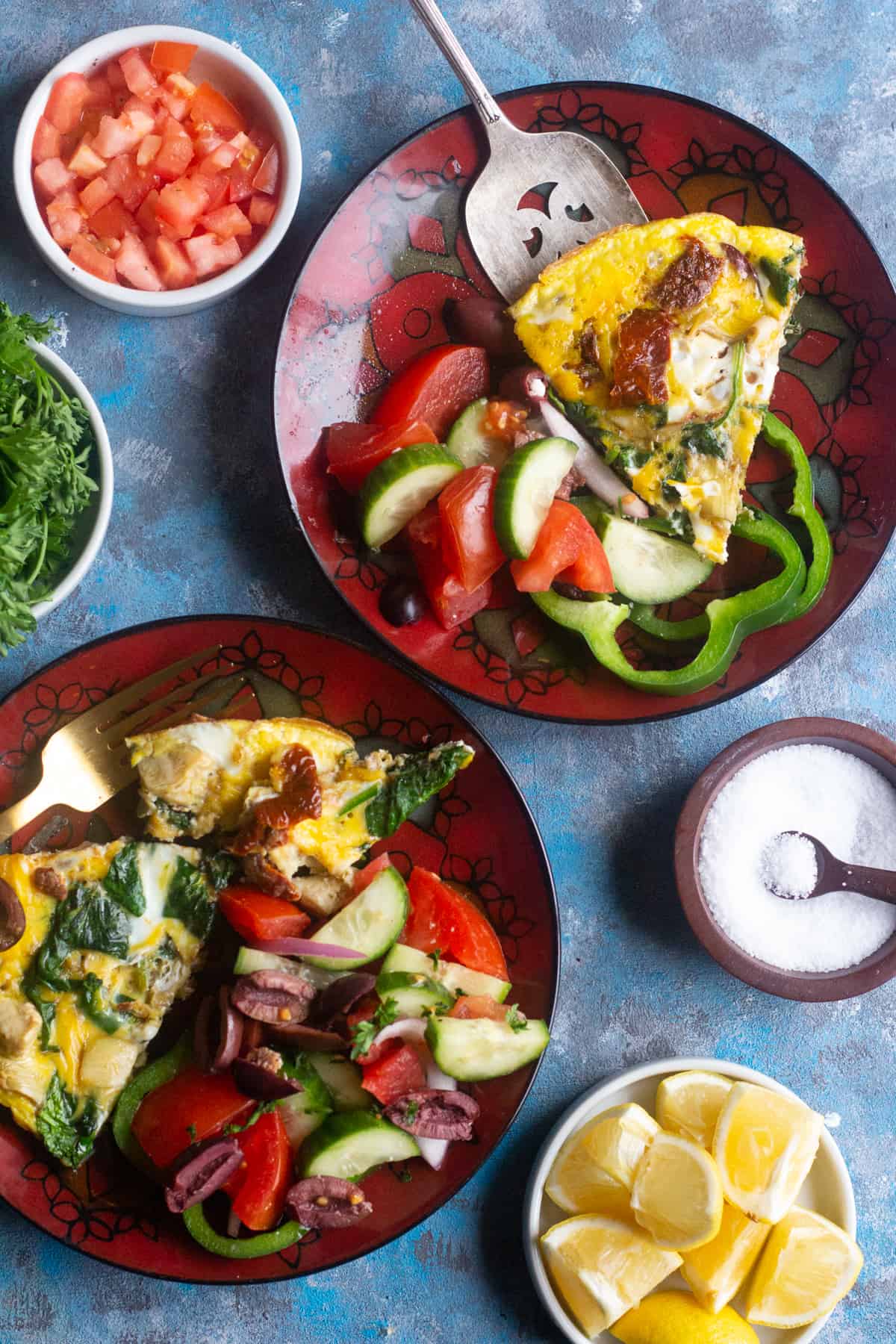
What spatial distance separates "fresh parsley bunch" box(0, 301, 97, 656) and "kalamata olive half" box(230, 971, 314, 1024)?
1.11 m

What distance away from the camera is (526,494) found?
3.32 m

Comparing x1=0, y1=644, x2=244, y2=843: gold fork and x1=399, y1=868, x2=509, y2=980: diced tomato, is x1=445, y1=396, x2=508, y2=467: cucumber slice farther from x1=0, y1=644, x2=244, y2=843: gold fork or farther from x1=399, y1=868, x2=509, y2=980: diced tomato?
x1=399, y1=868, x2=509, y2=980: diced tomato

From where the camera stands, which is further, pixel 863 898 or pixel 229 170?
pixel 863 898

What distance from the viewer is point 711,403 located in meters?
3.47

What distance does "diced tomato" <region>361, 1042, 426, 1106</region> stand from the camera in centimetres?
320

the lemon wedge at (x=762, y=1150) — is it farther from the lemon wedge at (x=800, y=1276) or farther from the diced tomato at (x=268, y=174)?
the diced tomato at (x=268, y=174)

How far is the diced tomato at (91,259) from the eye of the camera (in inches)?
130

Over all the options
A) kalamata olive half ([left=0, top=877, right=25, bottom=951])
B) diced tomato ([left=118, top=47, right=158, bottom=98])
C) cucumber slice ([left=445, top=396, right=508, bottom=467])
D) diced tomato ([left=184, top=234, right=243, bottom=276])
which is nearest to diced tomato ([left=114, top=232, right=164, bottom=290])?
diced tomato ([left=184, top=234, right=243, bottom=276])

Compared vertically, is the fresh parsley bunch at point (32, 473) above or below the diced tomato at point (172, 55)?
below

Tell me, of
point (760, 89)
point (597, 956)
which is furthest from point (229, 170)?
point (597, 956)

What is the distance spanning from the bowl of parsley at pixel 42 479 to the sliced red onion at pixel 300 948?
1.06 metres

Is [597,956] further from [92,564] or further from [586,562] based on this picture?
[92,564]

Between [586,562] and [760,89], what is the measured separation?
1.75 m

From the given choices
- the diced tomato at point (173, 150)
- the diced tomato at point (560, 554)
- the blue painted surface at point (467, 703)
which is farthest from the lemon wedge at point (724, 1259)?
the diced tomato at point (173, 150)
